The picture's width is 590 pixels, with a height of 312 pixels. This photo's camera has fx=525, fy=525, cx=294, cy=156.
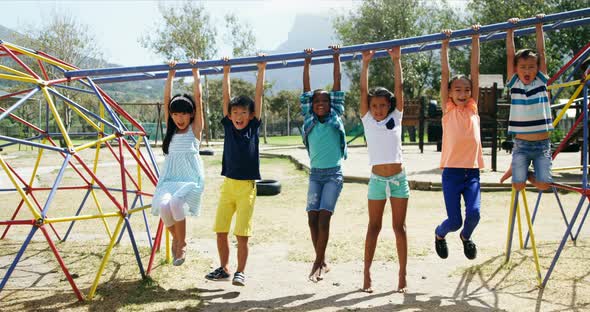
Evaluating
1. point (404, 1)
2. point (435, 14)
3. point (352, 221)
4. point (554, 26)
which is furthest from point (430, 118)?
point (435, 14)

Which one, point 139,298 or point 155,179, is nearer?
point 139,298

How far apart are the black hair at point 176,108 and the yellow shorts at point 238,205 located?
675 mm

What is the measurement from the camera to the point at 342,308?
4199 mm

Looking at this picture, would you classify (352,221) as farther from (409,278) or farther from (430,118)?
(430,118)

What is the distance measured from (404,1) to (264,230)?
3735 cm

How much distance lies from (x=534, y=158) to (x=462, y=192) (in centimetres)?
79

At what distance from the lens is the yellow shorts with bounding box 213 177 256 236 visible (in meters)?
4.68

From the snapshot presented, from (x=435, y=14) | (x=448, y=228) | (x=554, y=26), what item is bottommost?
(x=448, y=228)

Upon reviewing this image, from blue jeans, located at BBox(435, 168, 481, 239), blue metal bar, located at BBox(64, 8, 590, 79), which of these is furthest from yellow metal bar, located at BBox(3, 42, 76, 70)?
blue jeans, located at BBox(435, 168, 481, 239)

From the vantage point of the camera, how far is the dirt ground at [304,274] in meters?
4.36

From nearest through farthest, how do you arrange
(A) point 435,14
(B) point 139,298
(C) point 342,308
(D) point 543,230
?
1. (C) point 342,308
2. (B) point 139,298
3. (D) point 543,230
4. (A) point 435,14

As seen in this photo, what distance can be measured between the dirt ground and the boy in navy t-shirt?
1.29ft

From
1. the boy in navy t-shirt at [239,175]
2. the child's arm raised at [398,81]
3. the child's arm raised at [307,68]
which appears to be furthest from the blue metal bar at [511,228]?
the boy in navy t-shirt at [239,175]

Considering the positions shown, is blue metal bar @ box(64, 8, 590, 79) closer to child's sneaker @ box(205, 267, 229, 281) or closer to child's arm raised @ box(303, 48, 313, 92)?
child's arm raised @ box(303, 48, 313, 92)
